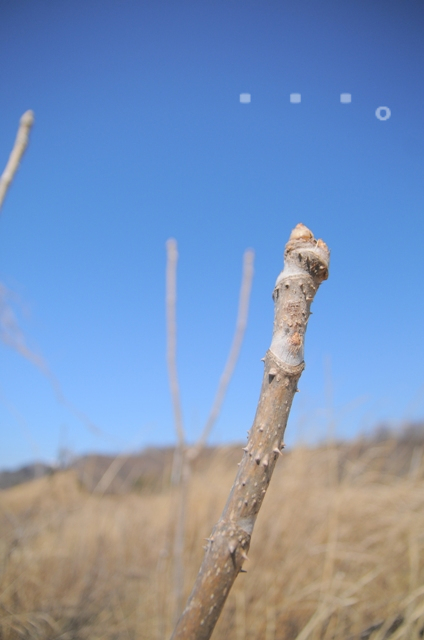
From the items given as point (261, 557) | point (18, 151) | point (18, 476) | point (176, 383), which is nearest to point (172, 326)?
point (176, 383)

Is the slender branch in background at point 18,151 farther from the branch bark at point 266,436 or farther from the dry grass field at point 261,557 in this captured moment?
the dry grass field at point 261,557

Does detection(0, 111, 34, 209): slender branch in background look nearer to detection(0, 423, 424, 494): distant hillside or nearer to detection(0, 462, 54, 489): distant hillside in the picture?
detection(0, 423, 424, 494): distant hillside

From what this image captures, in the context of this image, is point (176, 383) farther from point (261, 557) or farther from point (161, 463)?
point (161, 463)

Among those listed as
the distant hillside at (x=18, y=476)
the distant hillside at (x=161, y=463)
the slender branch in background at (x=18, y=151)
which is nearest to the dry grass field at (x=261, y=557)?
the distant hillside at (x=161, y=463)

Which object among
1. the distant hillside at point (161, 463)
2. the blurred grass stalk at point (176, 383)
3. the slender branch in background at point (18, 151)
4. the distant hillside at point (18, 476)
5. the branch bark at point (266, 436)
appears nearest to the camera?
the branch bark at point (266, 436)

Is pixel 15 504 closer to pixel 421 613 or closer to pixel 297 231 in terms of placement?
pixel 421 613

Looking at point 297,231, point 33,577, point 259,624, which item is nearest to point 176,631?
point 297,231

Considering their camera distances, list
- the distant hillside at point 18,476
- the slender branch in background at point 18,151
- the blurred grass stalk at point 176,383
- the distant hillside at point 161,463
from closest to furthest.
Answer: the slender branch in background at point 18,151
the blurred grass stalk at point 176,383
the distant hillside at point 161,463
the distant hillside at point 18,476
